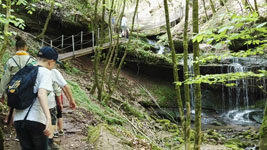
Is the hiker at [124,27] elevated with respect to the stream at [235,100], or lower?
elevated

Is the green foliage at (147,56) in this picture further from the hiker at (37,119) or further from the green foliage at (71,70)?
the hiker at (37,119)

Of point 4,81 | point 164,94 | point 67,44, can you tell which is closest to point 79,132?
point 4,81

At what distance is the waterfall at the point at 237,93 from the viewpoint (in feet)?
44.3

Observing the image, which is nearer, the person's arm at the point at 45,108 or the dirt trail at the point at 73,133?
the person's arm at the point at 45,108

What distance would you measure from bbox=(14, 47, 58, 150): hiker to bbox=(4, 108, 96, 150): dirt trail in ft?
6.05

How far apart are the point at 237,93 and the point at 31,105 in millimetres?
14652

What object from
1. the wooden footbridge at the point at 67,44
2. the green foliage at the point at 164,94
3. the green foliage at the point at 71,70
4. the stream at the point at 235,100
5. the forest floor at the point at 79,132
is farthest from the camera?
the green foliage at the point at 164,94

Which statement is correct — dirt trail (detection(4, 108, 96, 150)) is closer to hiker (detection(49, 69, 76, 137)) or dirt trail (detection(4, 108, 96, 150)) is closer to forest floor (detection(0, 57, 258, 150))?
forest floor (detection(0, 57, 258, 150))

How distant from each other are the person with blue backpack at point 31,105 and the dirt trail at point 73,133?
6.14 ft

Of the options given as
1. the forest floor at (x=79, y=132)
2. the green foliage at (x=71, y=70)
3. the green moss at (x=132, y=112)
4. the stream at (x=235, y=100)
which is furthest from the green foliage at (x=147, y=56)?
the green moss at (x=132, y=112)

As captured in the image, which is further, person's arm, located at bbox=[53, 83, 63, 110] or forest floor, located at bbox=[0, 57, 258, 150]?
forest floor, located at bbox=[0, 57, 258, 150]

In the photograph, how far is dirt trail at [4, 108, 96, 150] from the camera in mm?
4105

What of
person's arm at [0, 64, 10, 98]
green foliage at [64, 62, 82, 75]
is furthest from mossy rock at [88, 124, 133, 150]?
green foliage at [64, 62, 82, 75]

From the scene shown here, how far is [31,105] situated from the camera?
2.27 meters
